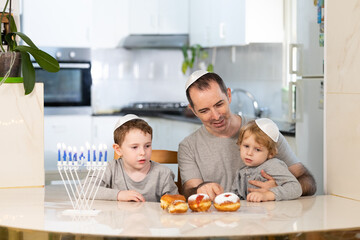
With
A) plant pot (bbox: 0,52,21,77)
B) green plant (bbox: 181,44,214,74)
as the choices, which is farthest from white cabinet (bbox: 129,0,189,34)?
plant pot (bbox: 0,52,21,77)

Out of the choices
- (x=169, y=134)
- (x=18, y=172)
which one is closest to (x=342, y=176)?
(x=18, y=172)

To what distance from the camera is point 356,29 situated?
2.03 m

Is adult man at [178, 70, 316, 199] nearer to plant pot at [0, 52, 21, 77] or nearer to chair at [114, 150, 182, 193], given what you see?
chair at [114, 150, 182, 193]

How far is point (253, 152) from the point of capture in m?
2.21

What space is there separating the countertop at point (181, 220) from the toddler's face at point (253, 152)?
0.24m

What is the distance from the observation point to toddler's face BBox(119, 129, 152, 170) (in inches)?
86.7

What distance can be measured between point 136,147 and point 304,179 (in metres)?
0.64

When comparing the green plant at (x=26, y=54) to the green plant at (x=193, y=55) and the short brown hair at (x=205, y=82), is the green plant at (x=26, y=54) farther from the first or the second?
the green plant at (x=193, y=55)

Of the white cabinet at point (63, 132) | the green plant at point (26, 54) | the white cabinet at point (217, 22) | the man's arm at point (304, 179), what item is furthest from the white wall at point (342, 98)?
the white cabinet at point (63, 132)

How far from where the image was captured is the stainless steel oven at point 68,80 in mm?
5332

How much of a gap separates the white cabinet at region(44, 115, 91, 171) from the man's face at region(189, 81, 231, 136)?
3.00 m

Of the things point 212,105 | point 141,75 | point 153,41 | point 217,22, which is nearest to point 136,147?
point 212,105

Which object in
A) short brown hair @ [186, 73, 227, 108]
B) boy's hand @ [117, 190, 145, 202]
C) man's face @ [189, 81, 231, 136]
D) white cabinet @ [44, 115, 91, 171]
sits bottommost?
white cabinet @ [44, 115, 91, 171]

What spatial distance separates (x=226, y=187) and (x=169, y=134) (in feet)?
9.44
